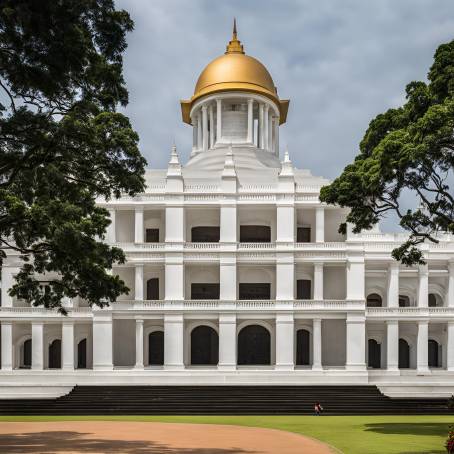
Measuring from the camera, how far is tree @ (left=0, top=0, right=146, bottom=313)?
16562 mm

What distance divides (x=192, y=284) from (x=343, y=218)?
37.4 ft

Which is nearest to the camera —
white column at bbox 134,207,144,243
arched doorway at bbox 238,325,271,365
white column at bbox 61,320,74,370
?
white column at bbox 61,320,74,370

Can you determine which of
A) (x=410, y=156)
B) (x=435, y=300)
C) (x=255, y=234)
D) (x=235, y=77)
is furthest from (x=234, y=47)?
(x=410, y=156)

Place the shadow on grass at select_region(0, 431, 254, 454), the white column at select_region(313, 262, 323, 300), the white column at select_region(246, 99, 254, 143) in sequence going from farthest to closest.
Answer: the white column at select_region(246, 99, 254, 143) < the white column at select_region(313, 262, 323, 300) < the shadow on grass at select_region(0, 431, 254, 454)

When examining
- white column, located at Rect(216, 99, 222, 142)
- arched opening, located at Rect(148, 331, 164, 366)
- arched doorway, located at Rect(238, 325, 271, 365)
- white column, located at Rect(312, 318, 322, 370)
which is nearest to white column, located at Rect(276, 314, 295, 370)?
white column, located at Rect(312, 318, 322, 370)

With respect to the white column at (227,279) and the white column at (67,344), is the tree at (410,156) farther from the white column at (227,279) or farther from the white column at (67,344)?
the white column at (67,344)

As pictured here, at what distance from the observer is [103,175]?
2108 centimetres

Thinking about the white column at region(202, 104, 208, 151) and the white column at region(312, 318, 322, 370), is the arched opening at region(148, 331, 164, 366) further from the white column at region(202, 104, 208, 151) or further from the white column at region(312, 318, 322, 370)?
the white column at region(202, 104, 208, 151)

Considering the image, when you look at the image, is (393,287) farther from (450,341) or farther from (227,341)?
(227,341)

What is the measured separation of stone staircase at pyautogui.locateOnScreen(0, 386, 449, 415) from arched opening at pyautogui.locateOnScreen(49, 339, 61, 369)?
838cm

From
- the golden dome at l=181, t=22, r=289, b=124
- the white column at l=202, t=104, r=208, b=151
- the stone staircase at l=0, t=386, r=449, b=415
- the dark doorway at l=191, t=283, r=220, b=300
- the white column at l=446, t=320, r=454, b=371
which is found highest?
the golden dome at l=181, t=22, r=289, b=124

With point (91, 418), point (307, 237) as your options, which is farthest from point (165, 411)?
point (307, 237)

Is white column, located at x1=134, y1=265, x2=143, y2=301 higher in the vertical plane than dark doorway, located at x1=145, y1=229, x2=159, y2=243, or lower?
lower

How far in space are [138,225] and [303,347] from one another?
1364 cm
